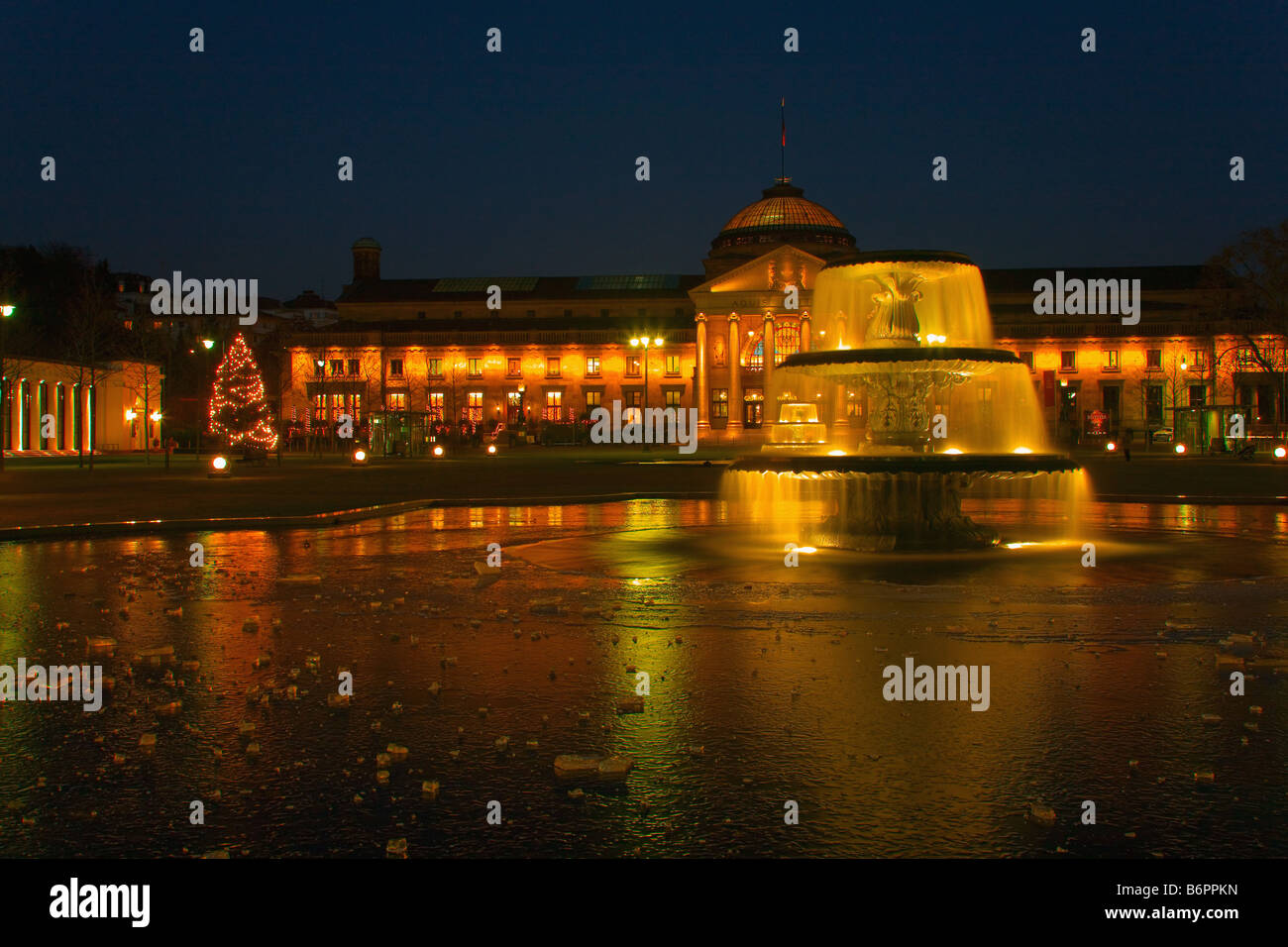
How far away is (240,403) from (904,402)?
135 ft

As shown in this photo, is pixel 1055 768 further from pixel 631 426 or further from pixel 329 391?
pixel 329 391

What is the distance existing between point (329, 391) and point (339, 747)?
94.5 m

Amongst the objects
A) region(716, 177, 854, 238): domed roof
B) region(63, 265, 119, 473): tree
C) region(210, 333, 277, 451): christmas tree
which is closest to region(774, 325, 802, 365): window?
region(716, 177, 854, 238): domed roof

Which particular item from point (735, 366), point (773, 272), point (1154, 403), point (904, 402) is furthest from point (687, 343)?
point (904, 402)

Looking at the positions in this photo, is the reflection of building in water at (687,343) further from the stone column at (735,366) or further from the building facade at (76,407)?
the building facade at (76,407)

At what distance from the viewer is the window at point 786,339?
92.5m

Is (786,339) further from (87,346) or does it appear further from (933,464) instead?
(933,464)

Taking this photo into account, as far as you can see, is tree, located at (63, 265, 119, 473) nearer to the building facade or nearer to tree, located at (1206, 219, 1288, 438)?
the building facade

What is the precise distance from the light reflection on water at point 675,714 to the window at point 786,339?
267ft

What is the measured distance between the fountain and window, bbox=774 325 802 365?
2905 inches

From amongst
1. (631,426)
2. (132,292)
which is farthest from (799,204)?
(132,292)

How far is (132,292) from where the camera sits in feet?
475

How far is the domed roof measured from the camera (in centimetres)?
10031

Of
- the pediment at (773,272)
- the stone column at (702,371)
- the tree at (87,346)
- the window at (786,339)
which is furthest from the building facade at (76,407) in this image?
the window at (786,339)
